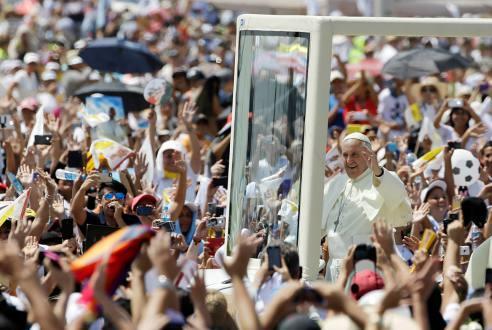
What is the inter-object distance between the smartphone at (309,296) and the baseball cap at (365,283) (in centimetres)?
64

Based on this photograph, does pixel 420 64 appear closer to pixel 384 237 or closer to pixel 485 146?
pixel 485 146

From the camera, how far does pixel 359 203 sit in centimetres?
923

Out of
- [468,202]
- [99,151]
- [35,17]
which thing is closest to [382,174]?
[468,202]

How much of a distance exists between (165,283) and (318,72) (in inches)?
91.8

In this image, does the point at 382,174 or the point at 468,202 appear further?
the point at 382,174

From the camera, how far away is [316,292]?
667cm

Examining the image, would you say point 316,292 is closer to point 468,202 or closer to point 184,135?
point 468,202

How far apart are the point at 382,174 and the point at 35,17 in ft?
68.2

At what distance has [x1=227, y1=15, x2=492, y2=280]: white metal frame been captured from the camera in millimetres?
8500

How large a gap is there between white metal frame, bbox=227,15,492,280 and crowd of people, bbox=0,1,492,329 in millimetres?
108

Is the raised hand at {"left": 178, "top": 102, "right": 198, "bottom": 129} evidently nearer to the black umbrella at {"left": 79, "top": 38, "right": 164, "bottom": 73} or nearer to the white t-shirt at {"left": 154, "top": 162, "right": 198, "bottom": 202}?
the white t-shirt at {"left": 154, "top": 162, "right": 198, "bottom": 202}

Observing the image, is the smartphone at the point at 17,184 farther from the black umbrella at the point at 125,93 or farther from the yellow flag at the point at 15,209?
the black umbrella at the point at 125,93

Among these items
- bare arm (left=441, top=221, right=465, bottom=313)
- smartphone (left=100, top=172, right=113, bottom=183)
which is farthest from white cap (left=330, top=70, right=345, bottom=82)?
bare arm (left=441, top=221, right=465, bottom=313)

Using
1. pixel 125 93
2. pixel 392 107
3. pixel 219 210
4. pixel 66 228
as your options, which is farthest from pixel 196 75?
pixel 66 228
